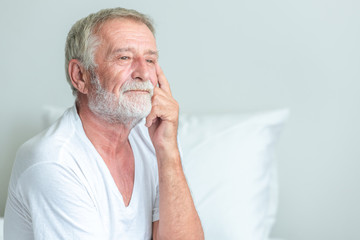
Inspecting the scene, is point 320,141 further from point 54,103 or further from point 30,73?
point 30,73

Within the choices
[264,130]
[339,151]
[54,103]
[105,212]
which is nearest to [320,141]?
[339,151]

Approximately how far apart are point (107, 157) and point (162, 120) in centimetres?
18

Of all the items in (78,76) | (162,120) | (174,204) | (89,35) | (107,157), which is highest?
(89,35)

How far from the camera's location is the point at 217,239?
1507mm

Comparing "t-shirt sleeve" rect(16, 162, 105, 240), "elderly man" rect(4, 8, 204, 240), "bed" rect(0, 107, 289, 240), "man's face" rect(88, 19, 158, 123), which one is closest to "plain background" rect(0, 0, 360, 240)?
"bed" rect(0, 107, 289, 240)

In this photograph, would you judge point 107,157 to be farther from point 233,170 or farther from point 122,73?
point 233,170

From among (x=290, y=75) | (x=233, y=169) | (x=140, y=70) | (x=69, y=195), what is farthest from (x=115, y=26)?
(x=290, y=75)

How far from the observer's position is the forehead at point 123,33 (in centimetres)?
123

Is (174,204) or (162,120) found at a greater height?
(162,120)

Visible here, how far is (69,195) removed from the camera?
3.54 ft

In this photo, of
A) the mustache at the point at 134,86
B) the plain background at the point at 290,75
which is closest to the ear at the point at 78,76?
the mustache at the point at 134,86

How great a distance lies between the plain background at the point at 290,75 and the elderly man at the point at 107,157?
1.82ft

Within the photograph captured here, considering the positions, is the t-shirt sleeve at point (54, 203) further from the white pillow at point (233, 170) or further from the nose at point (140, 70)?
the white pillow at point (233, 170)

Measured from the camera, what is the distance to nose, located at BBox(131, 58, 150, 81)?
1.22 meters
